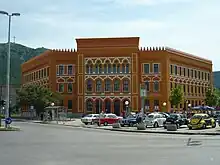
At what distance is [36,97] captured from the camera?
3063 inches

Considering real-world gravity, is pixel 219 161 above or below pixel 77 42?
below

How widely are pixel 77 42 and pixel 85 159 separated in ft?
237

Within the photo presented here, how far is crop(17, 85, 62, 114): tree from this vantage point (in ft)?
256

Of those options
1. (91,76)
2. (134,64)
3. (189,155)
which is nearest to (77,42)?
(91,76)

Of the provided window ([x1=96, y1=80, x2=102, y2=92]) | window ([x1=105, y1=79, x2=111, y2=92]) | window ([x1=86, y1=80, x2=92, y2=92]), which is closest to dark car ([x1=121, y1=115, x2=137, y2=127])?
window ([x1=105, y1=79, x2=111, y2=92])

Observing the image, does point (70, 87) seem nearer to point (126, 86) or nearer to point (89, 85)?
point (89, 85)

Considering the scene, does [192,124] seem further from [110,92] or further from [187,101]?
[187,101]

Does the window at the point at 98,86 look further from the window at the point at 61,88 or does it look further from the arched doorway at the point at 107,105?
the window at the point at 61,88

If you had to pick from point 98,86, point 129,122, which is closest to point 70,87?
point 98,86

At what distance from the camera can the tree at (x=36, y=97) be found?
256 ft

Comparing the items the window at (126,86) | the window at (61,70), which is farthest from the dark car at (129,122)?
the window at (61,70)

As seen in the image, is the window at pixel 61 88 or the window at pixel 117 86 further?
the window at pixel 61 88

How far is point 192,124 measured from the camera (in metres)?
38.8

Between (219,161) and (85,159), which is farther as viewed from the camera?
(85,159)
